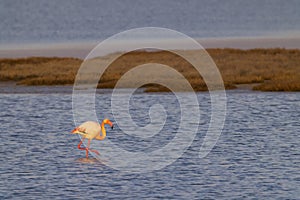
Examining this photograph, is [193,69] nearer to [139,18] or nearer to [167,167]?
[167,167]

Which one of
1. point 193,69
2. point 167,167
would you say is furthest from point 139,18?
point 167,167

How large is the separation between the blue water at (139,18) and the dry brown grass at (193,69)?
2028 cm

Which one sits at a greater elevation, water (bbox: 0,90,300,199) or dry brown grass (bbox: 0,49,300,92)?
dry brown grass (bbox: 0,49,300,92)

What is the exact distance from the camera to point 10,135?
27688mm

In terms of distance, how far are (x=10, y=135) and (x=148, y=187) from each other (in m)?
9.11

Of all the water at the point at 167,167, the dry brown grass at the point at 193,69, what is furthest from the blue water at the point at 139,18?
the water at the point at 167,167

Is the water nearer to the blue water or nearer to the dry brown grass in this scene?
the dry brown grass

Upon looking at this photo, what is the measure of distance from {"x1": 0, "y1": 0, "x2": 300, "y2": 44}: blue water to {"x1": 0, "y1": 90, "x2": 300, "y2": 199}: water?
4946 centimetres

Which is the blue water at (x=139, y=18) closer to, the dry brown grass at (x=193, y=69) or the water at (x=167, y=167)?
the dry brown grass at (x=193, y=69)

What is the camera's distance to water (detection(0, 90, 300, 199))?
19.2 m

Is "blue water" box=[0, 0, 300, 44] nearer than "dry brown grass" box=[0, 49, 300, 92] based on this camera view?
No

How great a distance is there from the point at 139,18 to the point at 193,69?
1869 inches

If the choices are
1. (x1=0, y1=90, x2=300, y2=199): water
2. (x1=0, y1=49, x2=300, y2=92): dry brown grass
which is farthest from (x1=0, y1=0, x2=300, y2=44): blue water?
(x1=0, y1=90, x2=300, y2=199): water

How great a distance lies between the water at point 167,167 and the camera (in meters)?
19.2
